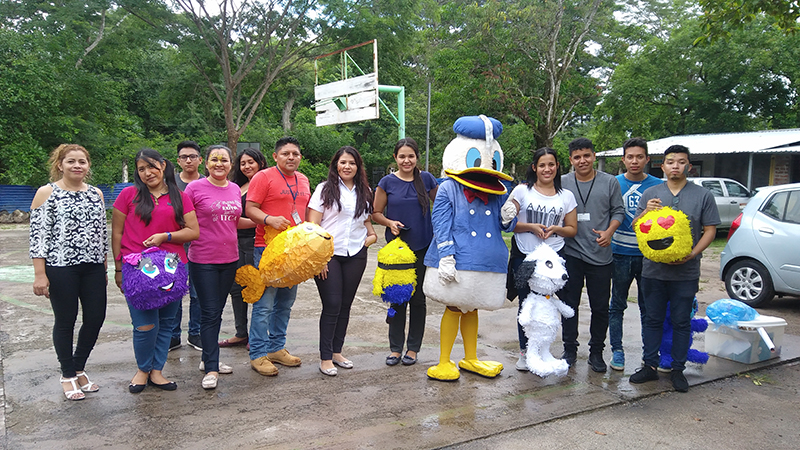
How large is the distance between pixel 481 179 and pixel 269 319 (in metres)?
1.97

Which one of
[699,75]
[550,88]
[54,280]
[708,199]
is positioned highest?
[699,75]

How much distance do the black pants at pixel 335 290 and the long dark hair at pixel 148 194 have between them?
112 centimetres

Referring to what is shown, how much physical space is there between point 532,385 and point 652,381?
956mm

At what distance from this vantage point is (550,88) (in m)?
17.5

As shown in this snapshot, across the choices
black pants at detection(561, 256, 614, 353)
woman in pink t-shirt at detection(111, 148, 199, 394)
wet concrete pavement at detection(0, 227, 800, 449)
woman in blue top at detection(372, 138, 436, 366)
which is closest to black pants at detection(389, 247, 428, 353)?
woman in blue top at detection(372, 138, 436, 366)

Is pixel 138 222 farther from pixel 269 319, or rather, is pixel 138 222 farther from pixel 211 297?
pixel 269 319

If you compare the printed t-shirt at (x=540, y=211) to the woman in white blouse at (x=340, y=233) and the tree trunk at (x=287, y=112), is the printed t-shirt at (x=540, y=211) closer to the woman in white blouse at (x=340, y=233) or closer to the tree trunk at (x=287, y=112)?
the woman in white blouse at (x=340, y=233)

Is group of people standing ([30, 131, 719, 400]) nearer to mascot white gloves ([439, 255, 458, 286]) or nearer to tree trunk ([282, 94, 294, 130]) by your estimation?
mascot white gloves ([439, 255, 458, 286])

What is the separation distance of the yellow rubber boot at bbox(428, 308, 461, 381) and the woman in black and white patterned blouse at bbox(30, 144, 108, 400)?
7.74 ft

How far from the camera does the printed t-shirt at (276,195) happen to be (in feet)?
14.5

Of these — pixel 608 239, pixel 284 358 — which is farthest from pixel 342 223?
pixel 608 239

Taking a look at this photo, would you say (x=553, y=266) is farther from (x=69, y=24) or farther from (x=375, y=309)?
(x=69, y=24)

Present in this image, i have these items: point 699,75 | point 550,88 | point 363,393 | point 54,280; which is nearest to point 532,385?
point 363,393

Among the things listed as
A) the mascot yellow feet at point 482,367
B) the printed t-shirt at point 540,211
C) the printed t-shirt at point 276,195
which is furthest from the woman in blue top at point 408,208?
the printed t-shirt at point 540,211
